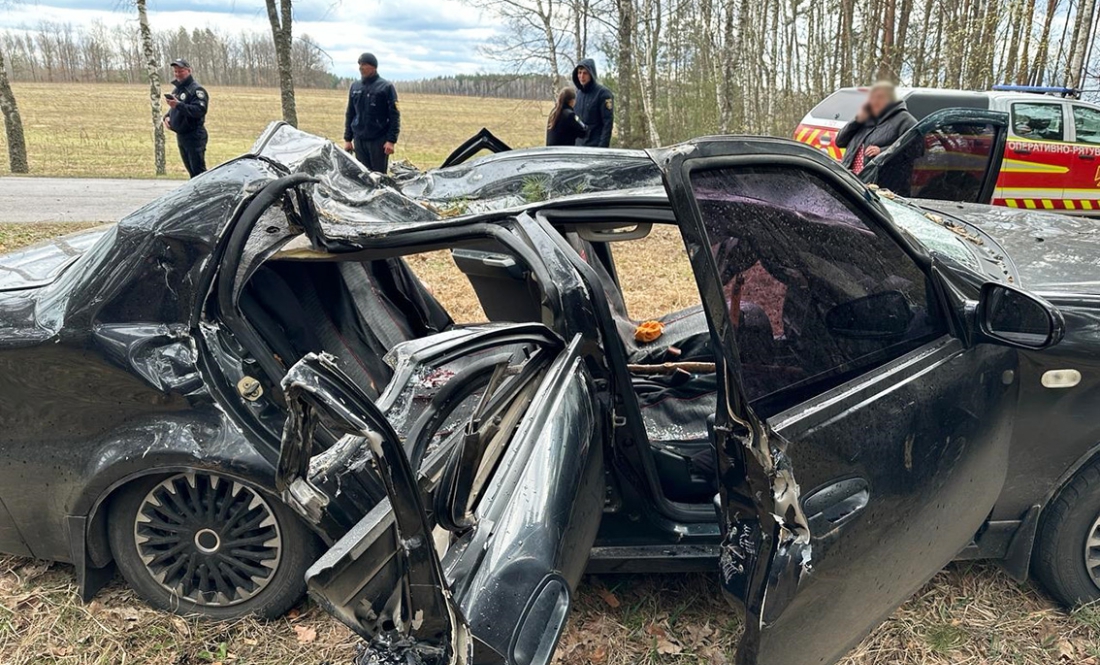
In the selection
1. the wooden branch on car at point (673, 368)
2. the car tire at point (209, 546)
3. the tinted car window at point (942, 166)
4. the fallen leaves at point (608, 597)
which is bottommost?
the fallen leaves at point (608, 597)

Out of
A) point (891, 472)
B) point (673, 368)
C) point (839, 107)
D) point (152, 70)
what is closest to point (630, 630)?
point (673, 368)

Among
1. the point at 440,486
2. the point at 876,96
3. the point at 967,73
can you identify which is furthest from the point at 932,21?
the point at 440,486

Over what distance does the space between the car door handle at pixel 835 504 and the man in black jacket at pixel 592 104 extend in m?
7.81

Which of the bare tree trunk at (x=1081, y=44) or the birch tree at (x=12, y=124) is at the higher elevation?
the bare tree trunk at (x=1081, y=44)

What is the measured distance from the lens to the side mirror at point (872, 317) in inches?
76.5

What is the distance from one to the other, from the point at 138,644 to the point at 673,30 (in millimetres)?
19203

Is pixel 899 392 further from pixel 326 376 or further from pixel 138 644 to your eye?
pixel 138 644

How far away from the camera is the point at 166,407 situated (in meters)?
2.31

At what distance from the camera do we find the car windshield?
2.46 metres

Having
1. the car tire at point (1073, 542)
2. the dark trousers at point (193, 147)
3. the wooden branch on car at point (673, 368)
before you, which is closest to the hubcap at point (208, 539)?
the wooden branch on car at point (673, 368)

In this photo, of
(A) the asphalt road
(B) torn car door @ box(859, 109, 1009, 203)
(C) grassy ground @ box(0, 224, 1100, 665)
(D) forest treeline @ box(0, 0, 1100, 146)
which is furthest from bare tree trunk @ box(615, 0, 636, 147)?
(C) grassy ground @ box(0, 224, 1100, 665)

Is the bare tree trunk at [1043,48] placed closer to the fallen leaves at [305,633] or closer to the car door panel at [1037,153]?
the car door panel at [1037,153]

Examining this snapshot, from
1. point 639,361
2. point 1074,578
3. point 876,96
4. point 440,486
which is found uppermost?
point 876,96

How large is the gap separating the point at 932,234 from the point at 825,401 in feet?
3.94
